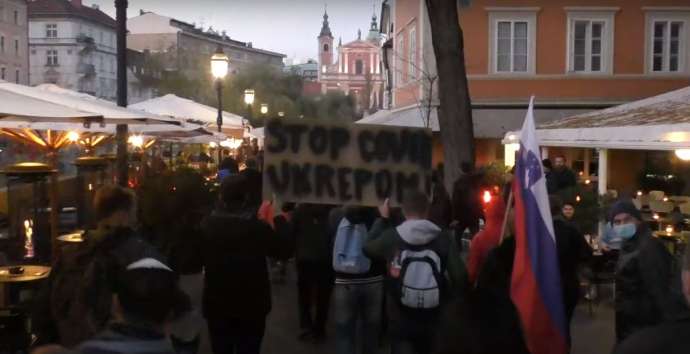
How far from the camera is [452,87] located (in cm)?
1342

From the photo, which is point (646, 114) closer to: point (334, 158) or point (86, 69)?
point (334, 158)

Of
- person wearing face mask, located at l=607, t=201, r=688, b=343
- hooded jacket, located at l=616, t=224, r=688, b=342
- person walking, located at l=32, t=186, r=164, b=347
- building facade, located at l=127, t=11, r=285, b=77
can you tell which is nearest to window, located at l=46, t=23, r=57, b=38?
building facade, located at l=127, t=11, r=285, b=77

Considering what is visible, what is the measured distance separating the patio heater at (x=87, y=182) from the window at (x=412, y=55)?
18.1 metres

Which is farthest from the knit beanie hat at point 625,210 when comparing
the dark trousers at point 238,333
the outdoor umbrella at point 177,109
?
the outdoor umbrella at point 177,109

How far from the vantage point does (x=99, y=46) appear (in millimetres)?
85188

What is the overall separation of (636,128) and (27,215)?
8352mm

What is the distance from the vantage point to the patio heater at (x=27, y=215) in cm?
787

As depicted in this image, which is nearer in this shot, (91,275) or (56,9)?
(91,275)

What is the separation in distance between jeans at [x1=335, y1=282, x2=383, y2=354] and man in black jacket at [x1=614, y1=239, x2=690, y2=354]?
165 inches

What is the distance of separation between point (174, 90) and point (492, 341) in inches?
2275

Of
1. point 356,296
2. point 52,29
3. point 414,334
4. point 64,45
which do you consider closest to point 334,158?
point 356,296

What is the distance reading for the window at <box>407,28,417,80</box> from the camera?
95.8 ft

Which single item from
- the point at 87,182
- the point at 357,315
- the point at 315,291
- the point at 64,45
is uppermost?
the point at 64,45

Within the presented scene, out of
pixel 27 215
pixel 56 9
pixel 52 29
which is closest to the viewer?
pixel 27 215
